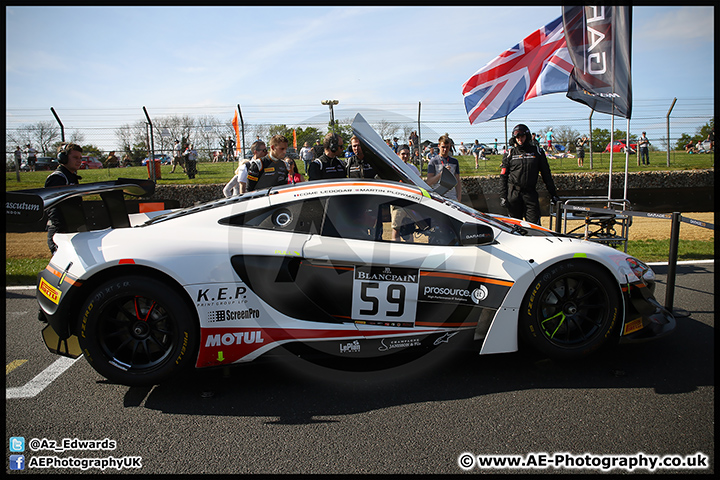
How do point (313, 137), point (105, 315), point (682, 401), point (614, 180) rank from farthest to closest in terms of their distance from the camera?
point (614, 180) < point (313, 137) < point (105, 315) < point (682, 401)

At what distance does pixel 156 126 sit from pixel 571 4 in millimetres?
10240

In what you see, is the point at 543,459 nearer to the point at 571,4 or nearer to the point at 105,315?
the point at 105,315

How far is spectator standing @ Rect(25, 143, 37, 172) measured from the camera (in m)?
14.0

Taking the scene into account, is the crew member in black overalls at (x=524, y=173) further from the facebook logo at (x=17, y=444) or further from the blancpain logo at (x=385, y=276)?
the facebook logo at (x=17, y=444)

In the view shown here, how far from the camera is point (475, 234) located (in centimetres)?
308

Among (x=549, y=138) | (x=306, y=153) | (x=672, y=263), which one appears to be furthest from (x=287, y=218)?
(x=549, y=138)

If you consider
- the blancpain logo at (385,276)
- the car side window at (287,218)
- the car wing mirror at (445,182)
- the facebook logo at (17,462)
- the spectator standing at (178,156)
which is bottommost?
the facebook logo at (17,462)

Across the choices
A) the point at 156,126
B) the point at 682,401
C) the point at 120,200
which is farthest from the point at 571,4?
the point at 156,126

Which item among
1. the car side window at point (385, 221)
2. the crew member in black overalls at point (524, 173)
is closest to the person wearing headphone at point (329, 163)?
the crew member in black overalls at point (524, 173)

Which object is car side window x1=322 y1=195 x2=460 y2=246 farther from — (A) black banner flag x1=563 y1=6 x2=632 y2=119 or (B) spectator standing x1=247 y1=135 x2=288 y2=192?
(A) black banner flag x1=563 y1=6 x2=632 y2=119

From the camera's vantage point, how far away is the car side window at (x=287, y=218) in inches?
125

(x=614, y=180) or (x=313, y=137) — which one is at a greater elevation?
(x=313, y=137)

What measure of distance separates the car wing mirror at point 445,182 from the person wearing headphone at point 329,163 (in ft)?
4.57

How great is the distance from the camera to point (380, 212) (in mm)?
3291
